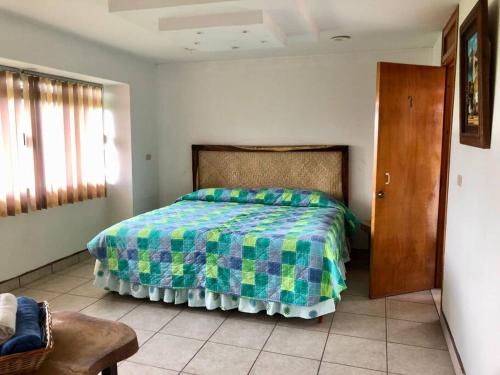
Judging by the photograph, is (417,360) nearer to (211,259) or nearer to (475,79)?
(211,259)

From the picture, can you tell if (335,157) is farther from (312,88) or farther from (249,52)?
(249,52)

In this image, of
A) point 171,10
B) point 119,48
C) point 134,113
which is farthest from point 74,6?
point 134,113

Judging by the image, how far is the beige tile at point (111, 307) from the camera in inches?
121

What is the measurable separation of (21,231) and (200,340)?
2.02 meters

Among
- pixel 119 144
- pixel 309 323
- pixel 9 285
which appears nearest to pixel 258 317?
pixel 309 323

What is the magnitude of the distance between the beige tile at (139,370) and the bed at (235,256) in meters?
0.76

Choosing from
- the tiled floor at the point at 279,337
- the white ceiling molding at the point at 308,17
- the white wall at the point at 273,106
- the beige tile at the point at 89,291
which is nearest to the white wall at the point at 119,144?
the white wall at the point at 273,106

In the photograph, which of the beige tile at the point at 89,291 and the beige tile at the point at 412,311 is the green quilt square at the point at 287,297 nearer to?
the beige tile at the point at 412,311

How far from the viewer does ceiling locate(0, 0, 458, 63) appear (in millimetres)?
2812

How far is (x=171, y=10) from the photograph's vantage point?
2.83 m

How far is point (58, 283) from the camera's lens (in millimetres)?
3715

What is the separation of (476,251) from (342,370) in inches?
38.7

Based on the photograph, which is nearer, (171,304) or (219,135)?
→ (171,304)

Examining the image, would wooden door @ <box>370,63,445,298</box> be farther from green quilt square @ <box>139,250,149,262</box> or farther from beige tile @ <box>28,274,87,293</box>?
beige tile @ <box>28,274,87,293</box>
